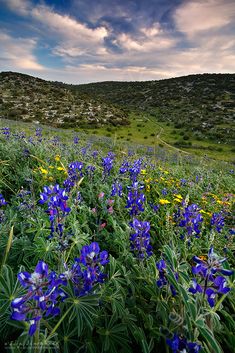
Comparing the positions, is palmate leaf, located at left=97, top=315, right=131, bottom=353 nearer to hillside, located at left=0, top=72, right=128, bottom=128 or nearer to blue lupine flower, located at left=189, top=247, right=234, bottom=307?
blue lupine flower, located at left=189, top=247, right=234, bottom=307

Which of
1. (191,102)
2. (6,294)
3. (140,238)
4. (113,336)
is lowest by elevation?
(113,336)

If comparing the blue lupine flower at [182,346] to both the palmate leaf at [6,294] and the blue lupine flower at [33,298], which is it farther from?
the palmate leaf at [6,294]

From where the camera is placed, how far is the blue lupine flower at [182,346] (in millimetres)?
1182

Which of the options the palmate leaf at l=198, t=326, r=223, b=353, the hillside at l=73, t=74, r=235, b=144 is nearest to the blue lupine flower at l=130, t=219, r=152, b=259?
the palmate leaf at l=198, t=326, r=223, b=353

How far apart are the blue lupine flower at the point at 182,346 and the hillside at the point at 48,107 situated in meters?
27.2

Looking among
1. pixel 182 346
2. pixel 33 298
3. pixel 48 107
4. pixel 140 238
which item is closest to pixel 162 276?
pixel 140 238

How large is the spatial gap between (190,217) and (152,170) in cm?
413

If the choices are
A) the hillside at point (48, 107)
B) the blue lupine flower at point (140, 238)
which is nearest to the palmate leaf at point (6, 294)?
the blue lupine flower at point (140, 238)

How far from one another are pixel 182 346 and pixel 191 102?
53.0m

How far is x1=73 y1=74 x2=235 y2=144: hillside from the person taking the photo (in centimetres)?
3309

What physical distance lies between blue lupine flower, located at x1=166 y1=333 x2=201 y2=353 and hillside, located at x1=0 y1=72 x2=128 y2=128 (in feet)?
89.2

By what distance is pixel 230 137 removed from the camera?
92.3 ft

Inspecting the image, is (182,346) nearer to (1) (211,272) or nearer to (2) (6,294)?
(1) (211,272)

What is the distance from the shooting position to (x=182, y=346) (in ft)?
4.12
